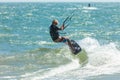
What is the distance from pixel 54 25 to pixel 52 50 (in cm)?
748

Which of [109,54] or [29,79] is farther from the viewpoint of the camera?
[109,54]

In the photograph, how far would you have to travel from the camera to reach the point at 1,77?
55.9ft

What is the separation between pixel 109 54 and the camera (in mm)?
20938

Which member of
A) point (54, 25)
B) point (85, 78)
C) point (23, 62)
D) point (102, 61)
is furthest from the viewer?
point (23, 62)

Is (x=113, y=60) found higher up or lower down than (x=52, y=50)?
higher up

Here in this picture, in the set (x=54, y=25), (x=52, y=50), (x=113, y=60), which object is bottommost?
(x=52, y=50)

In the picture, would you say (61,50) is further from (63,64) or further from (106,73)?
(106,73)

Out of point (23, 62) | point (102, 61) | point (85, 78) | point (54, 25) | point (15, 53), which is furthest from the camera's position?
point (15, 53)

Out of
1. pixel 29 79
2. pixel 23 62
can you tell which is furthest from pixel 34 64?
pixel 29 79

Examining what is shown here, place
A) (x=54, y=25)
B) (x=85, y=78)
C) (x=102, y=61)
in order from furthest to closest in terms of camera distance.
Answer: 1. (x=102, y=61)
2. (x=54, y=25)
3. (x=85, y=78)

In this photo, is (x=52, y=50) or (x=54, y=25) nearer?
(x=54, y=25)

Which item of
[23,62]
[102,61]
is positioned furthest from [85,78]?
[23,62]

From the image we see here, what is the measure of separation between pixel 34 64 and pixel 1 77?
360 centimetres

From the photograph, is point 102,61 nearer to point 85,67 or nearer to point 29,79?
point 85,67
